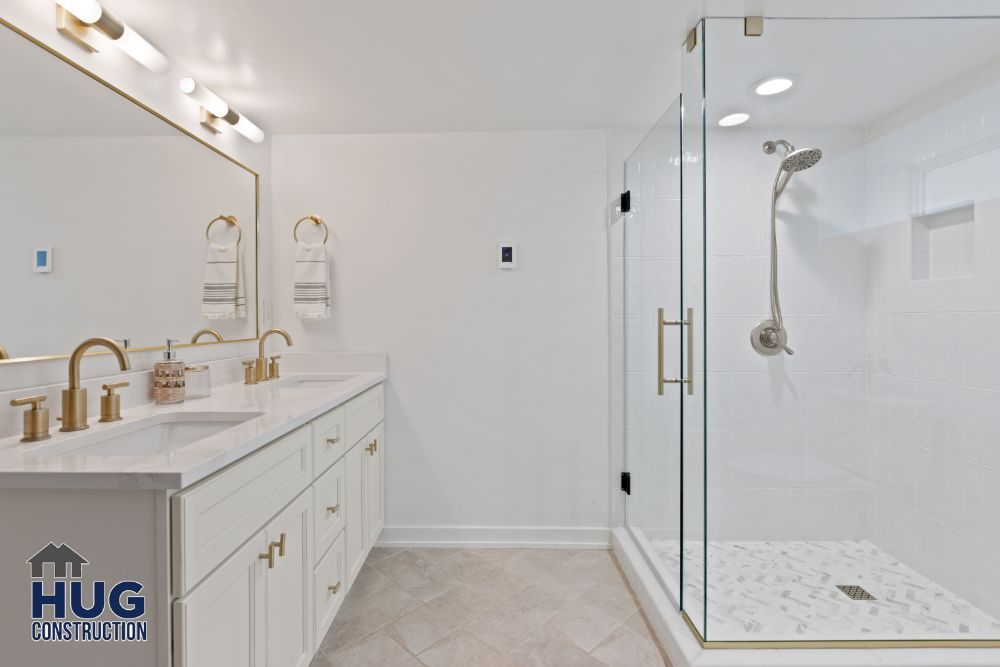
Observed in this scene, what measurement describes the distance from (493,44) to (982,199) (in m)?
1.75

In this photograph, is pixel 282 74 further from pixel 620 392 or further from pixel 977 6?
pixel 977 6

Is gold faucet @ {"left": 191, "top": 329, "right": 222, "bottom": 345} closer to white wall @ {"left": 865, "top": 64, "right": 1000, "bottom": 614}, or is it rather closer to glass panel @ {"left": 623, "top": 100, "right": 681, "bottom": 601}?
glass panel @ {"left": 623, "top": 100, "right": 681, "bottom": 601}

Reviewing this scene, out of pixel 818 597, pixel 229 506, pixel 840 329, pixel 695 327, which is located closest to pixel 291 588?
pixel 229 506

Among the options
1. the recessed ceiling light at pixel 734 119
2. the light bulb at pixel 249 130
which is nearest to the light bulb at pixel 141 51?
the light bulb at pixel 249 130

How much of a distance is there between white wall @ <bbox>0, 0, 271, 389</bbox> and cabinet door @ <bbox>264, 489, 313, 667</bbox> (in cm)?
76

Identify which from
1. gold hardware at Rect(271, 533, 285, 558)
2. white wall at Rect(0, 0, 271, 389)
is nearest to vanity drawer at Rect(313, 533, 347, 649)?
gold hardware at Rect(271, 533, 285, 558)

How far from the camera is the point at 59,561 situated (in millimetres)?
925

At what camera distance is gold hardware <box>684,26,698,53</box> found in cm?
170

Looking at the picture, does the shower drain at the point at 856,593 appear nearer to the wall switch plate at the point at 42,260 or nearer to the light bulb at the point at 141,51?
the wall switch plate at the point at 42,260

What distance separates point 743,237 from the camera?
67.7 inches

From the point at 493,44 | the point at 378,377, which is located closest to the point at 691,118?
the point at 493,44

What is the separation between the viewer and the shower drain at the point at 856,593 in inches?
64.8

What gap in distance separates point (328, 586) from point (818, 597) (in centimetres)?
169

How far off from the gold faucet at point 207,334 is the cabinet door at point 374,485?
79cm
